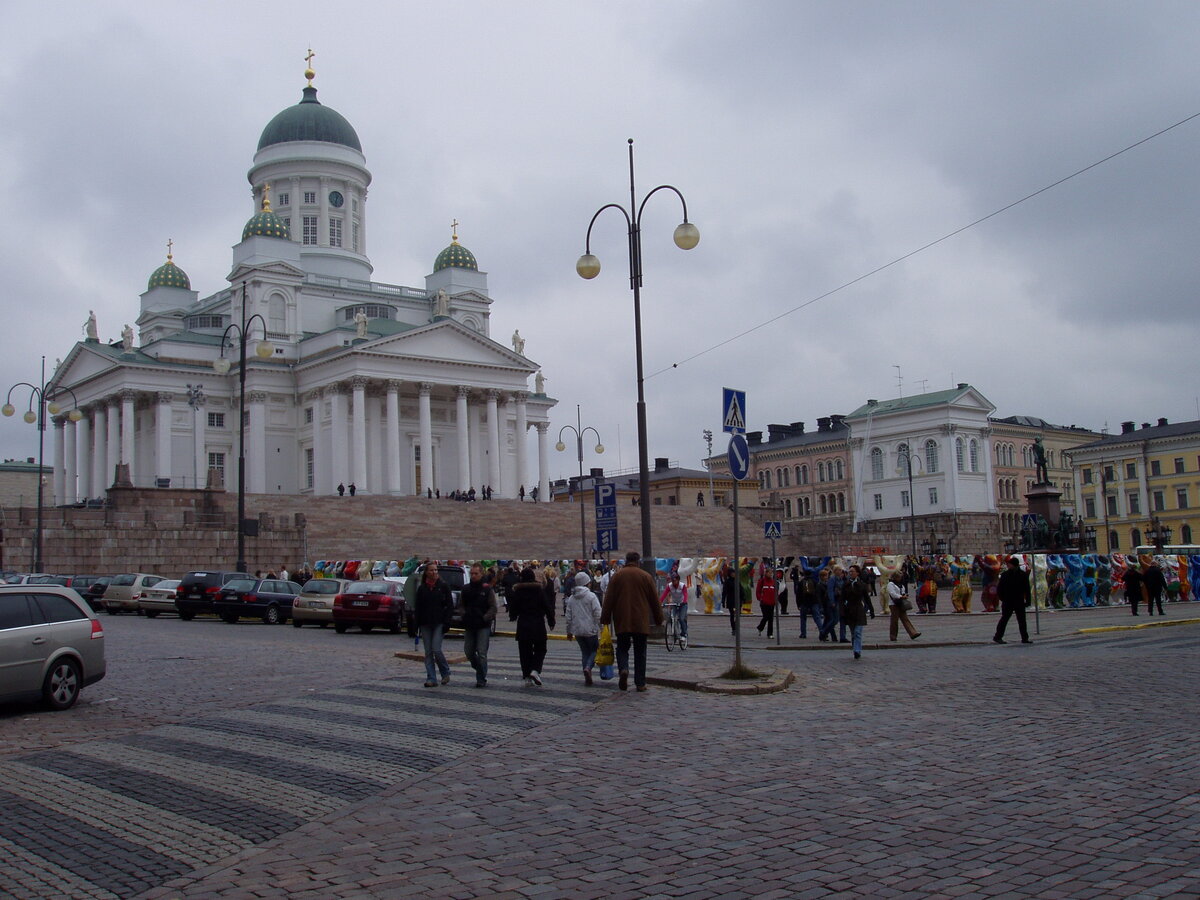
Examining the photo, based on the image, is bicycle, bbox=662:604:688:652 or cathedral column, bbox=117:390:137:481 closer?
bicycle, bbox=662:604:688:652

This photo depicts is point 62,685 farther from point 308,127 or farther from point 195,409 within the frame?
point 308,127

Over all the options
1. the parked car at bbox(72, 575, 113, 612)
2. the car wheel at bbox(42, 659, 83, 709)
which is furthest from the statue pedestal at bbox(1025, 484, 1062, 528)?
the car wheel at bbox(42, 659, 83, 709)

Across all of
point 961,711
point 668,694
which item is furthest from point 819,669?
point 961,711

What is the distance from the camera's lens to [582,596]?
15344 millimetres


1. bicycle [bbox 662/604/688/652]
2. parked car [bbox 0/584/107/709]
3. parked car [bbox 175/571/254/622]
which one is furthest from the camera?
parked car [bbox 175/571/254/622]

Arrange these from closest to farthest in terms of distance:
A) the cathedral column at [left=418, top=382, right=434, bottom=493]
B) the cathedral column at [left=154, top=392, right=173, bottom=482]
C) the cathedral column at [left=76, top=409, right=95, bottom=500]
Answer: the cathedral column at [left=154, top=392, right=173, bottom=482], the cathedral column at [left=418, top=382, right=434, bottom=493], the cathedral column at [left=76, top=409, right=95, bottom=500]

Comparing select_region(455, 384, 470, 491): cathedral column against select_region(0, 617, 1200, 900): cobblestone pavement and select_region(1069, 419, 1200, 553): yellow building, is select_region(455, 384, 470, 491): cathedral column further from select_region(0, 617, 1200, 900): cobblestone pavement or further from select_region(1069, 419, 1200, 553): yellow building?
select_region(0, 617, 1200, 900): cobblestone pavement

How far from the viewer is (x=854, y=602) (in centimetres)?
1950

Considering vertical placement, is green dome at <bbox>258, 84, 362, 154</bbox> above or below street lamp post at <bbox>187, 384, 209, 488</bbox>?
above

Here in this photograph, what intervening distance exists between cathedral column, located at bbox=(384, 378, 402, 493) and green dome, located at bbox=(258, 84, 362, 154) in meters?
24.8

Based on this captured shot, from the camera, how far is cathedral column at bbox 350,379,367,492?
71062 millimetres

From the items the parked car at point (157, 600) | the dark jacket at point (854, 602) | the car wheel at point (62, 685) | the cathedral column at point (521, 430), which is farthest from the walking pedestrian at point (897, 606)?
the cathedral column at point (521, 430)

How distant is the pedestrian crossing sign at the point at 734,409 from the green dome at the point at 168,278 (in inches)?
3178

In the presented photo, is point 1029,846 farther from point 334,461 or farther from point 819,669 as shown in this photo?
point 334,461
